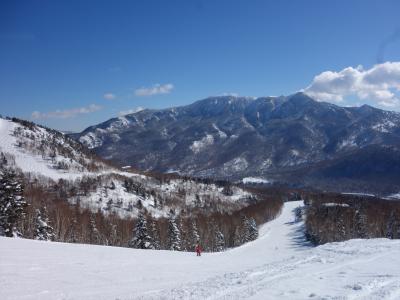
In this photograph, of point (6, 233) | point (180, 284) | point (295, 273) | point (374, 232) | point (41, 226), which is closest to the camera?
point (180, 284)

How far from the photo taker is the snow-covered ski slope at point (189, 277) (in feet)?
65.8

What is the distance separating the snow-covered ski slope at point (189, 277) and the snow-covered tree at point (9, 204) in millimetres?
17240

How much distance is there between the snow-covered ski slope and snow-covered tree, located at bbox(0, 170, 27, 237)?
1724 cm

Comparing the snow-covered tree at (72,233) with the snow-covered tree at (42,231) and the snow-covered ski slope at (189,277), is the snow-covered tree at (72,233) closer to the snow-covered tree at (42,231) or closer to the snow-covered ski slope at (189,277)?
the snow-covered tree at (42,231)

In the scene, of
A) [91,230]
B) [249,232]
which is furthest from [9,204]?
[249,232]

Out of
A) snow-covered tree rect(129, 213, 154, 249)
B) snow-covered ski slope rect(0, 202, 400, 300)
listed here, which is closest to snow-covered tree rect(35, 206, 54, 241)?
snow-covered tree rect(129, 213, 154, 249)

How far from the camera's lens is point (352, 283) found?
21.5m

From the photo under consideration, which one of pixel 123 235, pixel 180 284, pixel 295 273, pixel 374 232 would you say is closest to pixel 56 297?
pixel 180 284

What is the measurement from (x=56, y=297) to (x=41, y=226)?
5015cm

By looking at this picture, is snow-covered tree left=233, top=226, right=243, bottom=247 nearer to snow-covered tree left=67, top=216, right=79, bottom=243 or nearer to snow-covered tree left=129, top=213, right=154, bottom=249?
snow-covered tree left=67, top=216, right=79, bottom=243

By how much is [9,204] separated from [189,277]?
37.3 metres

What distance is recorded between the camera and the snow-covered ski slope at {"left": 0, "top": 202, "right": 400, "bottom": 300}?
20.1 meters

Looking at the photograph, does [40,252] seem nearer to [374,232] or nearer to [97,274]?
[97,274]

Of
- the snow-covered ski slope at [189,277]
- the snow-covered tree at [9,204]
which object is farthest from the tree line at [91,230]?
the snow-covered ski slope at [189,277]
